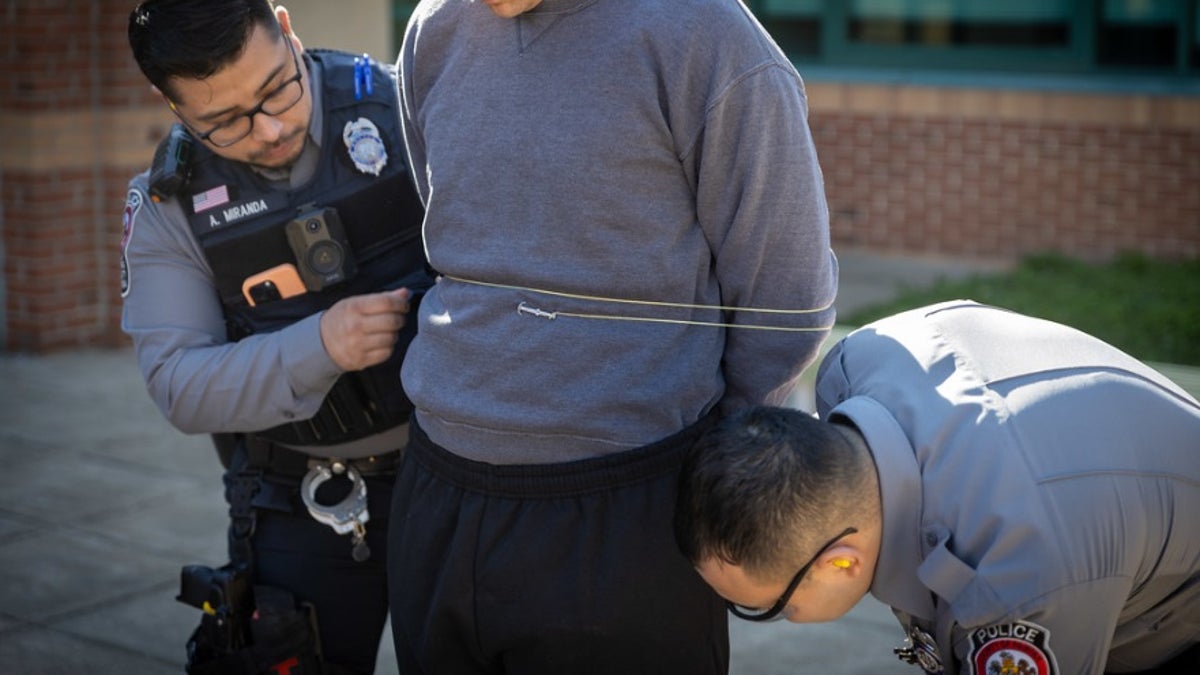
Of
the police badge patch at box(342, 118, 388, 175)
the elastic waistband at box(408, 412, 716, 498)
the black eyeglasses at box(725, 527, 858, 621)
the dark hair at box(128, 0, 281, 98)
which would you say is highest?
the dark hair at box(128, 0, 281, 98)

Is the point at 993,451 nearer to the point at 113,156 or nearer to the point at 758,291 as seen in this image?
the point at 758,291

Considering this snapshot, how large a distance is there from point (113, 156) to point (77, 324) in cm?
83

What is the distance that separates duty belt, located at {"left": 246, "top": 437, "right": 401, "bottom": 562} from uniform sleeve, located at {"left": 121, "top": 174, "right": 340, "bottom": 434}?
0.20 meters

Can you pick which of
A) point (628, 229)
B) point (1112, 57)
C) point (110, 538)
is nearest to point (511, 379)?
point (628, 229)

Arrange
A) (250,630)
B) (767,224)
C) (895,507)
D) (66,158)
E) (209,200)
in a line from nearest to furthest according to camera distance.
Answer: (895,507) → (767,224) → (209,200) → (250,630) → (66,158)

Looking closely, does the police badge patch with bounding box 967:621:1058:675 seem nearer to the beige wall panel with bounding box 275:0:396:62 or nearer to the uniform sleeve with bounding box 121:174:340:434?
the uniform sleeve with bounding box 121:174:340:434

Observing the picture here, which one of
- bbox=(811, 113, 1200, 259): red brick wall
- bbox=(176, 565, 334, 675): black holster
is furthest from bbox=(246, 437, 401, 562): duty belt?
bbox=(811, 113, 1200, 259): red brick wall

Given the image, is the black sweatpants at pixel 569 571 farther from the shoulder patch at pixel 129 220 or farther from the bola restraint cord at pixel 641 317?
the shoulder patch at pixel 129 220

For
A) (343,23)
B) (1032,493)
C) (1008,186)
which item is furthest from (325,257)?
(1008,186)

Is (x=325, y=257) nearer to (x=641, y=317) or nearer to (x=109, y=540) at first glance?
(x=641, y=317)

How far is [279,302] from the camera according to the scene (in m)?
2.90

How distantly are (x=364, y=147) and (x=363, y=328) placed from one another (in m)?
0.41

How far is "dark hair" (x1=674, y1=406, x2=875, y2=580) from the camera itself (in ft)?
6.50

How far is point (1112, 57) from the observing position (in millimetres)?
9320
